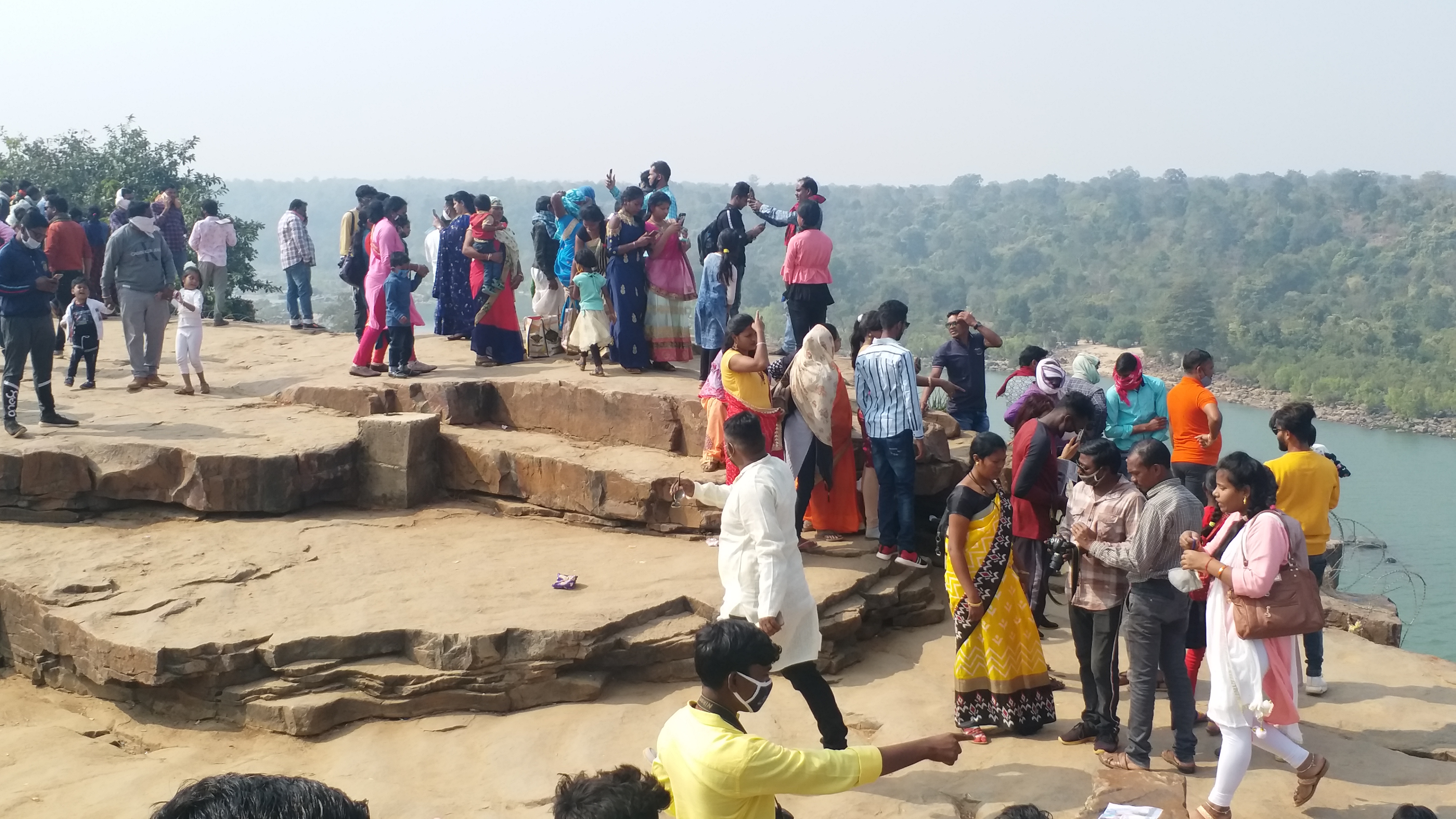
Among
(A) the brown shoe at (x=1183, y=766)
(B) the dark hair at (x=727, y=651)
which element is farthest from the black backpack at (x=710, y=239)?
(B) the dark hair at (x=727, y=651)

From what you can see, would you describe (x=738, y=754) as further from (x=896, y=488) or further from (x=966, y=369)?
(x=966, y=369)

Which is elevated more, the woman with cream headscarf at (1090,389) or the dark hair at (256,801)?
the woman with cream headscarf at (1090,389)

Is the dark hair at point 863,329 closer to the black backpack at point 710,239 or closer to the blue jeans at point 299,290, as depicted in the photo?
the black backpack at point 710,239

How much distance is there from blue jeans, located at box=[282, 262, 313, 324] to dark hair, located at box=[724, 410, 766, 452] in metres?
9.14

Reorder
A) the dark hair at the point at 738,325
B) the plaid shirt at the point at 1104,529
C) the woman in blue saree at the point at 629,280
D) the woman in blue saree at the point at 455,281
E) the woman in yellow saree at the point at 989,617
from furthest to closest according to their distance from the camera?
1. the woman in blue saree at the point at 455,281
2. the woman in blue saree at the point at 629,280
3. the dark hair at the point at 738,325
4. the woman in yellow saree at the point at 989,617
5. the plaid shirt at the point at 1104,529

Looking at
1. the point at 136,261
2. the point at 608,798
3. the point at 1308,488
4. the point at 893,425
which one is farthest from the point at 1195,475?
the point at 136,261

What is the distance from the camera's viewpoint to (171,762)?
5188 millimetres

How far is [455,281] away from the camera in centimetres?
1051

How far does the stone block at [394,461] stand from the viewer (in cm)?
777

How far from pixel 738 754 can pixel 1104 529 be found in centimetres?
240

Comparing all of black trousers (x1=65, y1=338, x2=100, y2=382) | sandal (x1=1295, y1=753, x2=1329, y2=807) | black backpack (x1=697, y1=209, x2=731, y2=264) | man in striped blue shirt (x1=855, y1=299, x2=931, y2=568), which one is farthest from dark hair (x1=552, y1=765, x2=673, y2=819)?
black trousers (x1=65, y1=338, x2=100, y2=382)

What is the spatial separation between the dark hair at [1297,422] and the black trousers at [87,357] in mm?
8901

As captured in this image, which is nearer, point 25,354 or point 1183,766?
point 1183,766

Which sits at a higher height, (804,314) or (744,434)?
(804,314)
